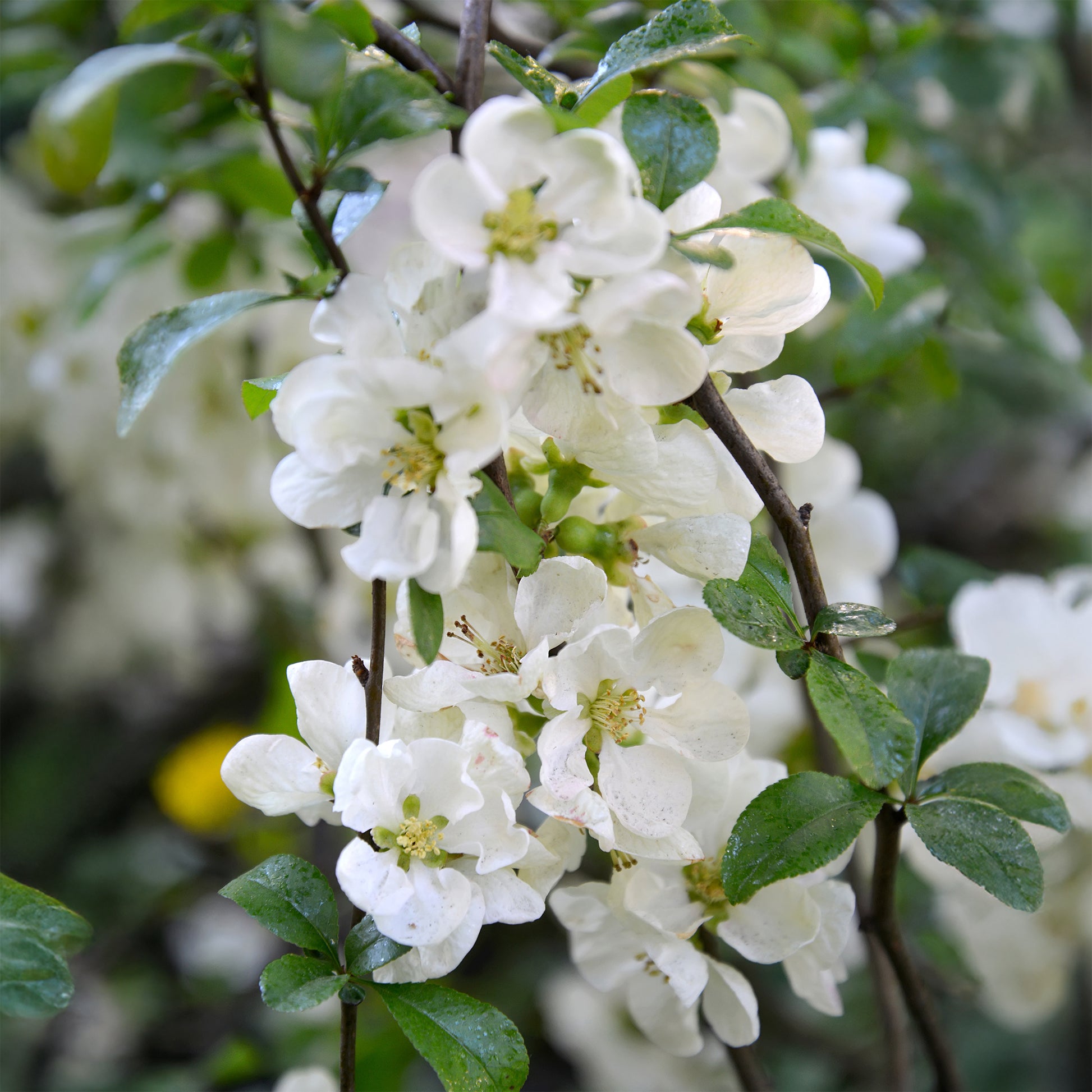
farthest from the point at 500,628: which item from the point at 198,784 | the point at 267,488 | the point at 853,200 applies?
the point at 198,784

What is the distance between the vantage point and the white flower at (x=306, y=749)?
36 centimetres

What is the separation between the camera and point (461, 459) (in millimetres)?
295

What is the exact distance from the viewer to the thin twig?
0.40 metres

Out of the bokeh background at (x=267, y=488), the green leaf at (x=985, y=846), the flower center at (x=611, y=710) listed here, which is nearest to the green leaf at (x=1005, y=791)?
the green leaf at (x=985, y=846)

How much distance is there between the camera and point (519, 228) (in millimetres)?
291

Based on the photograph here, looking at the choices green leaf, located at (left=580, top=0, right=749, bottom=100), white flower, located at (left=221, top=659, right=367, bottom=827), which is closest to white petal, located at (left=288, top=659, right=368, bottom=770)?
white flower, located at (left=221, top=659, right=367, bottom=827)

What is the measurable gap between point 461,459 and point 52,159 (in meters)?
0.18

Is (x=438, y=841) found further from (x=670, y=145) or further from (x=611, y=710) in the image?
(x=670, y=145)

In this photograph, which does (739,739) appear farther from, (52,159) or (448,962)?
(52,159)

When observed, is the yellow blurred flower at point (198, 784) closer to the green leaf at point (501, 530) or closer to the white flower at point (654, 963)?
the white flower at point (654, 963)

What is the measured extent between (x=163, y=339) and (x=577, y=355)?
15 centimetres

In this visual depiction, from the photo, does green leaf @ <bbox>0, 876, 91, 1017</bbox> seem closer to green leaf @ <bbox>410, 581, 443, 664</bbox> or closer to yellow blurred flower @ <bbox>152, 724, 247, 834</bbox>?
green leaf @ <bbox>410, 581, 443, 664</bbox>

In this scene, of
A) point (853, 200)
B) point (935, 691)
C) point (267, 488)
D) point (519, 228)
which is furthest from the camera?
point (267, 488)

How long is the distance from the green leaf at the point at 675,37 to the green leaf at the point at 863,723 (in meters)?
0.20
